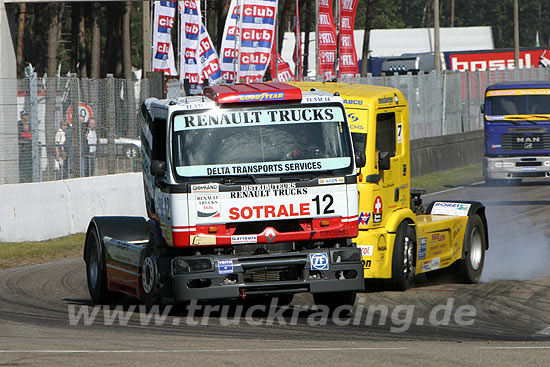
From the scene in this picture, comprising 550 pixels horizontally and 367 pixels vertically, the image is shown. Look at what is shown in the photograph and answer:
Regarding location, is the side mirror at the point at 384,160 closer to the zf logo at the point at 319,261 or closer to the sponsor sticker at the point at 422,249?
the sponsor sticker at the point at 422,249

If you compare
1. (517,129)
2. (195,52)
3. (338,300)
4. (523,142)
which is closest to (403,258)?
(338,300)

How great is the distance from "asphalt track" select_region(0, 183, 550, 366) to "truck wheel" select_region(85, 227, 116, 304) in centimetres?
20

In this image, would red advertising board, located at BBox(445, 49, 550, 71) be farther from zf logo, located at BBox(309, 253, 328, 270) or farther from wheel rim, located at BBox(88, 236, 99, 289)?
zf logo, located at BBox(309, 253, 328, 270)

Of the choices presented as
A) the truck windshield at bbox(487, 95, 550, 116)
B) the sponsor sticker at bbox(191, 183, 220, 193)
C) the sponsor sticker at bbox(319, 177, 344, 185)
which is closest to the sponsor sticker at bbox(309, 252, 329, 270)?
the sponsor sticker at bbox(319, 177, 344, 185)

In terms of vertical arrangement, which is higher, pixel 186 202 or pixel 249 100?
pixel 249 100

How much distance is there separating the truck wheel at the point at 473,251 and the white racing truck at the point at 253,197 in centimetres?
298

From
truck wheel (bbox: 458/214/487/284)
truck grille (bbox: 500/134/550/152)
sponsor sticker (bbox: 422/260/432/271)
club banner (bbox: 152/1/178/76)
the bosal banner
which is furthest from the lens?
the bosal banner

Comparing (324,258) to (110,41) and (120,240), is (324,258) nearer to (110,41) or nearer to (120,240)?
(120,240)

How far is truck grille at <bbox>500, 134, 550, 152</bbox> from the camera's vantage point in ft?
84.9

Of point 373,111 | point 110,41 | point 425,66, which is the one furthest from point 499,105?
point 425,66

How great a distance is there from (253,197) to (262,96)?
1.07m

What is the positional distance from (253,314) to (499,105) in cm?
1571

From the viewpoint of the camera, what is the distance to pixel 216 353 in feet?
28.6
